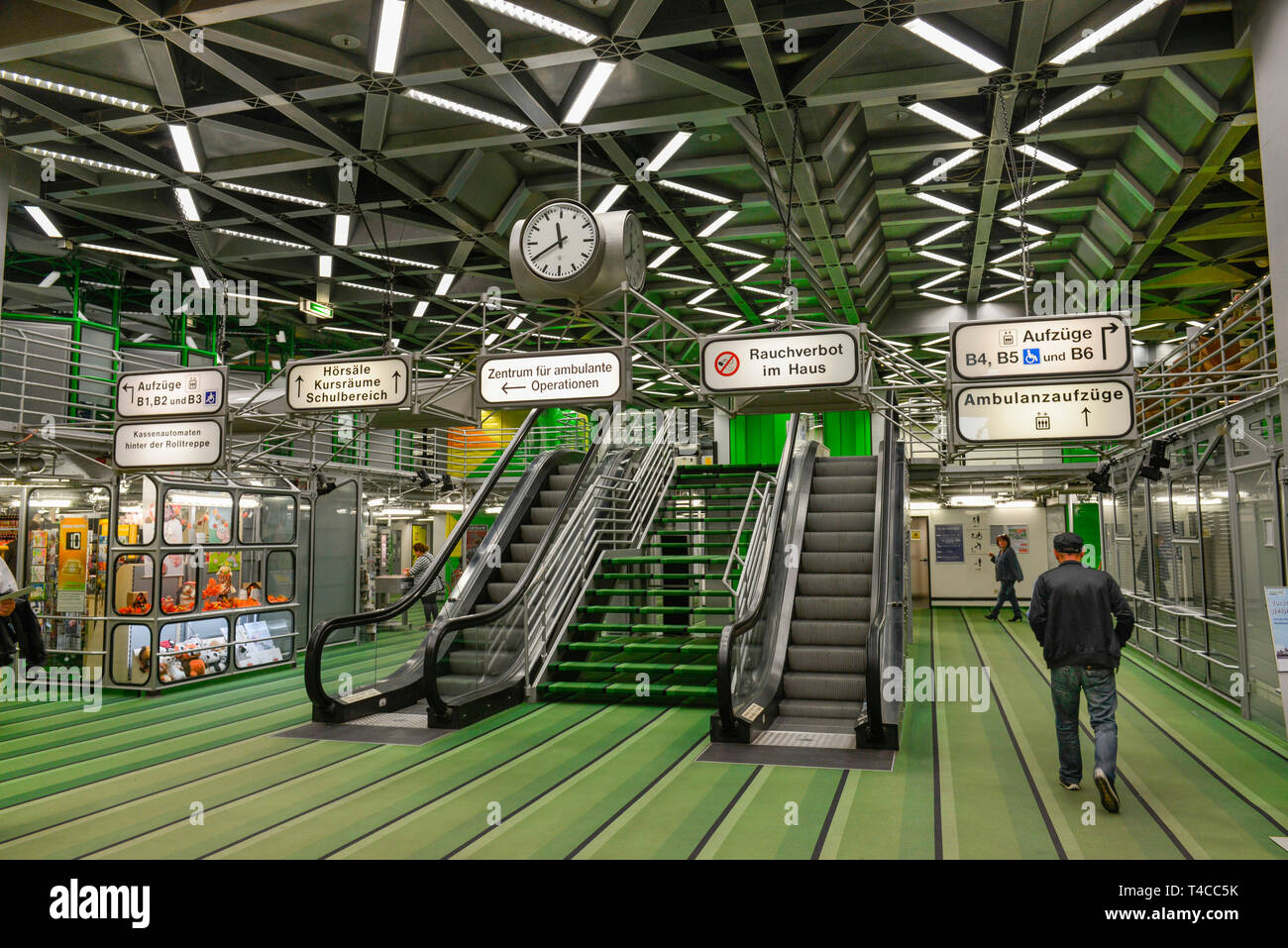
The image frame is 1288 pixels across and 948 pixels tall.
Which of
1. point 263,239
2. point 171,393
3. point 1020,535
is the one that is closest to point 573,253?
point 171,393

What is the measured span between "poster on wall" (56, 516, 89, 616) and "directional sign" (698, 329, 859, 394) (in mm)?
8411

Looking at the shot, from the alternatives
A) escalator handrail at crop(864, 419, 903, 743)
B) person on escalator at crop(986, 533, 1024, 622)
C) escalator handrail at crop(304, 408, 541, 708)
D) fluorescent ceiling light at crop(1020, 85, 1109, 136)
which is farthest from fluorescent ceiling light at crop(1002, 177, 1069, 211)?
person on escalator at crop(986, 533, 1024, 622)

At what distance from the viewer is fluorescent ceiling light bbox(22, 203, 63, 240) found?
1003 cm

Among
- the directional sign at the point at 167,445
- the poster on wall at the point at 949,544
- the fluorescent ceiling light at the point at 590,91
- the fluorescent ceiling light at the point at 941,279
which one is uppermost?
the fluorescent ceiling light at the point at 941,279

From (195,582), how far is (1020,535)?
1636 centimetres

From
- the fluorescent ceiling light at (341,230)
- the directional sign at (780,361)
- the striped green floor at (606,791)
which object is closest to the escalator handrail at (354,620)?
the striped green floor at (606,791)

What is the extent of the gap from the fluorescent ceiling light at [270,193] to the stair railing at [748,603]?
6.29m

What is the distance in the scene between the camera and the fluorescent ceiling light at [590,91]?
711cm

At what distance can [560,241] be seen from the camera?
7.28 meters

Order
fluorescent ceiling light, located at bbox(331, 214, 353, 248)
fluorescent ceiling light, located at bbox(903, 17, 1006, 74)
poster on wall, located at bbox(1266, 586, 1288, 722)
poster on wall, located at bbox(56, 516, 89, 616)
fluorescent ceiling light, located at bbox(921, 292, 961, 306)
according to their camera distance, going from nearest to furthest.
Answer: poster on wall, located at bbox(1266, 586, 1288, 722) < fluorescent ceiling light, located at bbox(903, 17, 1006, 74) < poster on wall, located at bbox(56, 516, 89, 616) < fluorescent ceiling light, located at bbox(331, 214, 353, 248) < fluorescent ceiling light, located at bbox(921, 292, 961, 306)

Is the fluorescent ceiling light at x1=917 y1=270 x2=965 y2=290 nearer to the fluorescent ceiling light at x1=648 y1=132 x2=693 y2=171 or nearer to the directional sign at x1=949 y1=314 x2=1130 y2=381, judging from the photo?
the fluorescent ceiling light at x1=648 y1=132 x2=693 y2=171

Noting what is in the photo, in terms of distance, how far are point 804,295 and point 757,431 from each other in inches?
251

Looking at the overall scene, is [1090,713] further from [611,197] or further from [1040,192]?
[611,197]

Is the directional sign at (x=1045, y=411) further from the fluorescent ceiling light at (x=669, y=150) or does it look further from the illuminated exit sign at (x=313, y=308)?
the illuminated exit sign at (x=313, y=308)
